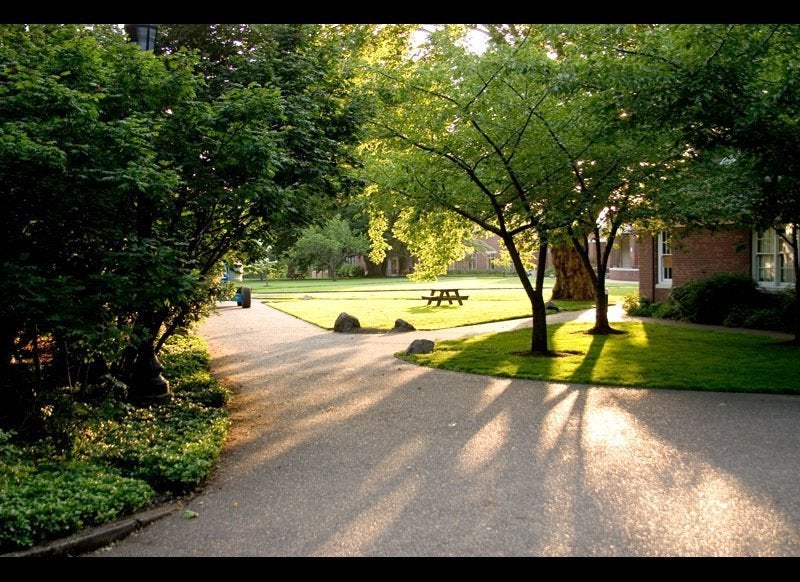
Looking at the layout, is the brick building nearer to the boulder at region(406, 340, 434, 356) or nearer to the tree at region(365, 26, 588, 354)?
the tree at region(365, 26, 588, 354)

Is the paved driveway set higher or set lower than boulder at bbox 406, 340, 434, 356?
lower

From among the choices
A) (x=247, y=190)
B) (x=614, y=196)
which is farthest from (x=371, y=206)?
(x=247, y=190)

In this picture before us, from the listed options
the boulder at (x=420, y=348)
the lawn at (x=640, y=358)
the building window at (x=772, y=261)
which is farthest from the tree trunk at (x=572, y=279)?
the boulder at (x=420, y=348)

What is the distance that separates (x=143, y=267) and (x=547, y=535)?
4.34 meters

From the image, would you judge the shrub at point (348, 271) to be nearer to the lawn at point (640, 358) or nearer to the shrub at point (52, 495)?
the lawn at point (640, 358)

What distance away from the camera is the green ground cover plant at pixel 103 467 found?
4.36 m

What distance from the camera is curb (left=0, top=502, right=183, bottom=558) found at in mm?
4121

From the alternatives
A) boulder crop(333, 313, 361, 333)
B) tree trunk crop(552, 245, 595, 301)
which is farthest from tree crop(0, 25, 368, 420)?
tree trunk crop(552, 245, 595, 301)

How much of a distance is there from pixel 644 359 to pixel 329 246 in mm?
42364

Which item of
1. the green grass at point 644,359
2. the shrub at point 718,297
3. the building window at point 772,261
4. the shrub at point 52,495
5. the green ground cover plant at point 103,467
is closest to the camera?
the shrub at point 52,495

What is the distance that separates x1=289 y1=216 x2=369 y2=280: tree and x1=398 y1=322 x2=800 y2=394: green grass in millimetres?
37263

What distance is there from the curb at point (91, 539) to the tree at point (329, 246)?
155ft

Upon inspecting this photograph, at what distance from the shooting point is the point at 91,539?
171 inches
